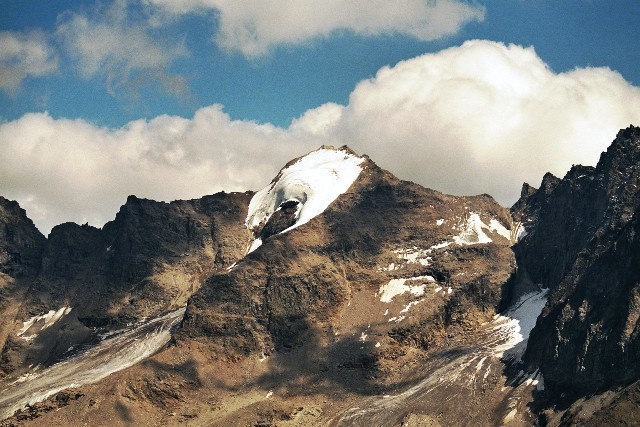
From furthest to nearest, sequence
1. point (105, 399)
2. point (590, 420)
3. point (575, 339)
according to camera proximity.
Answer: point (105, 399)
point (575, 339)
point (590, 420)

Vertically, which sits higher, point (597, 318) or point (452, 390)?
point (597, 318)

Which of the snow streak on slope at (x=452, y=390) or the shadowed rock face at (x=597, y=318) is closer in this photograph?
the shadowed rock face at (x=597, y=318)

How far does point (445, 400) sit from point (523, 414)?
1611 cm

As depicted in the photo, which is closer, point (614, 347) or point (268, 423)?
point (614, 347)

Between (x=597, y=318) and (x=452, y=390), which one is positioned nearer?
(x=597, y=318)

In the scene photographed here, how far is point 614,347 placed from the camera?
517ft

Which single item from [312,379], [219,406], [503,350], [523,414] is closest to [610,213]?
[503,350]

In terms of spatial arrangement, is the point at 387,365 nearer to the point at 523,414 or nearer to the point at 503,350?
the point at 503,350

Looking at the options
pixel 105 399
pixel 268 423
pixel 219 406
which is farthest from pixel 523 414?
pixel 105 399

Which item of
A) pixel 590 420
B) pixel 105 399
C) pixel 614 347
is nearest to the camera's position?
pixel 590 420

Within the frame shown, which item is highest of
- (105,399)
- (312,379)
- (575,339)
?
(105,399)

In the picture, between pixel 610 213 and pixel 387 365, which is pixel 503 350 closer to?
pixel 387 365

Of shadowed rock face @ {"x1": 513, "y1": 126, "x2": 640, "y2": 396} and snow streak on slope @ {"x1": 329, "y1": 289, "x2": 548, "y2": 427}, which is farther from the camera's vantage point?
snow streak on slope @ {"x1": 329, "y1": 289, "x2": 548, "y2": 427}

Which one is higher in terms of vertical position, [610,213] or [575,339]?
[610,213]
